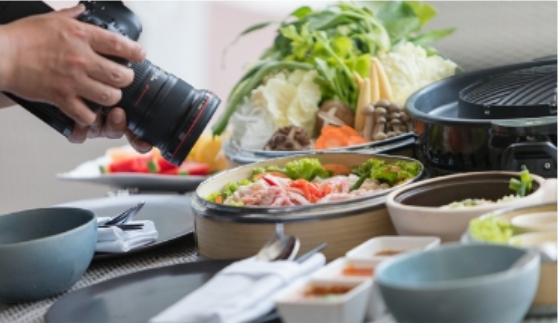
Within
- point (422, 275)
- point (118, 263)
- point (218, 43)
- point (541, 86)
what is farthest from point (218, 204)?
point (218, 43)

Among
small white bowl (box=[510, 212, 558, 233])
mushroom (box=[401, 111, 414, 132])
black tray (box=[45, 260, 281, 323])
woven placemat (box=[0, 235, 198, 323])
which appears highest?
small white bowl (box=[510, 212, 558, 233])

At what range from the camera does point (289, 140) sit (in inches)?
70.6

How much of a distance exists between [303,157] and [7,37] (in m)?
0.56

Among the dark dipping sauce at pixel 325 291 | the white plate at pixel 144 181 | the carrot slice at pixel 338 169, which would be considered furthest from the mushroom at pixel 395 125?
the dark dipping sauce at pixel 325 291

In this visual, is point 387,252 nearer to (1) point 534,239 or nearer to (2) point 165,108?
(1) point 534,239

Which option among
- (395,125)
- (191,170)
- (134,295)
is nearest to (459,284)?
(134,295)

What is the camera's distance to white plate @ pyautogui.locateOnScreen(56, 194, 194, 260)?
1464 mm

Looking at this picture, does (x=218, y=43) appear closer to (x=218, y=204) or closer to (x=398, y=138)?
(x=398, y=138)

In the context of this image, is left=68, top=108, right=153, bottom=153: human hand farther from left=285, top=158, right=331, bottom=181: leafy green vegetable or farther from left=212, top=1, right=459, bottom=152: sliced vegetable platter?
left=212, top=1, right=459, bottom=152: sliced vegetable platter

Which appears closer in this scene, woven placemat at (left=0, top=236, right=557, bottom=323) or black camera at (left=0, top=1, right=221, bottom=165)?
woven placemat at (left=0, top=236, right=557, bottom=323)

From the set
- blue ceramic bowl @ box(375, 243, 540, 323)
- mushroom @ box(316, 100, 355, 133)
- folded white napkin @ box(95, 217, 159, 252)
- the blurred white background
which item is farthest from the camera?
the blurred white background

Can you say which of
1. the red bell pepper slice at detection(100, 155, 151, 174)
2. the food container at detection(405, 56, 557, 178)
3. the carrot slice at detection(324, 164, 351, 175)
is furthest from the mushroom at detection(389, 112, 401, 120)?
the red bell pepper slice at detection(100, 155, 151, 174)

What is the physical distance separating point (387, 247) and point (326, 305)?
0.68ft

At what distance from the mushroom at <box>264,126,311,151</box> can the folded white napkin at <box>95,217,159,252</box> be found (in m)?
0.41
